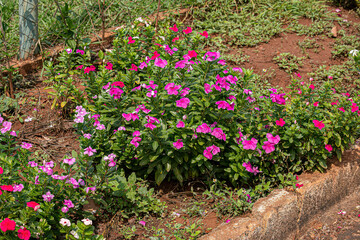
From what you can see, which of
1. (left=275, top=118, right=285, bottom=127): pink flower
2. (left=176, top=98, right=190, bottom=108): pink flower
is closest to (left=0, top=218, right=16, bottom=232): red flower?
(left=176, top=98, right=190, bottom=108): pink flower

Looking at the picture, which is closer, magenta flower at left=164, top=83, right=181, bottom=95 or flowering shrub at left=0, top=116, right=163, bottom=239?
flowering shrub at left=0, top=116, right=163, bottom=239

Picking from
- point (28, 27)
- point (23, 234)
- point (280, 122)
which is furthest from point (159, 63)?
point (28, 27)

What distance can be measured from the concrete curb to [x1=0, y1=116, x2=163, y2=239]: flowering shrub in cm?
81

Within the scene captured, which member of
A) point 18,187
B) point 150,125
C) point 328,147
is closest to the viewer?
point 18,187

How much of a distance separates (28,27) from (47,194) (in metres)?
2.78

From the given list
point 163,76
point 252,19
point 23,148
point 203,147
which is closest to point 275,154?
point 203,147

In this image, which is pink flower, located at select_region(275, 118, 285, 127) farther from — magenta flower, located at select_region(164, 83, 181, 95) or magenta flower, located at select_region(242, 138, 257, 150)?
magenta flower, located at select_region(164, 83, 181, 95)

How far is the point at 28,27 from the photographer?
4422 mm

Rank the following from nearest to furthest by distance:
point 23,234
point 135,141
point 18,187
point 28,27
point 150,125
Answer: point 23,234 < point 18,187 < point 150,125 < point 135,141 < point 28,27

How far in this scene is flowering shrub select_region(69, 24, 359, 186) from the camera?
290cm

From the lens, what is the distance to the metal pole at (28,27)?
4340mm

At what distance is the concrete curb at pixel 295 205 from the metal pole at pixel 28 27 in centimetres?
330

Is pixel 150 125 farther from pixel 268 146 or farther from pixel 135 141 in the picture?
pixel 268 146

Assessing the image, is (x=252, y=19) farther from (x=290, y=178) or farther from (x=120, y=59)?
(x=290, y=178)
